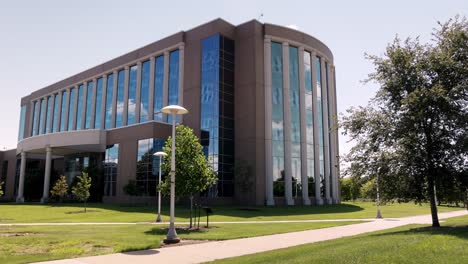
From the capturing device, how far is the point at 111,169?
5016 cm

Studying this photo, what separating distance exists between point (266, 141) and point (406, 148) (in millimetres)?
28761

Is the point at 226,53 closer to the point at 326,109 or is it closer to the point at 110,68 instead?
the point at 326,109

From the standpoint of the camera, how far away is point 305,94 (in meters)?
51.9

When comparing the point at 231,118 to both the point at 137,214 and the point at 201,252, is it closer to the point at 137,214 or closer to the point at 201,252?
the point at 137,214

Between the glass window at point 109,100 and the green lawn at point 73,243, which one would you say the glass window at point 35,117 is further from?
the green lawn at point 73,243

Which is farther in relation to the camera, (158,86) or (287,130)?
(158,86)

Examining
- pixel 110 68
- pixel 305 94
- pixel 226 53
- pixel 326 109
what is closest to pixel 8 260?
pixel 226 53

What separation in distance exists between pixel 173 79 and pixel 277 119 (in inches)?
594

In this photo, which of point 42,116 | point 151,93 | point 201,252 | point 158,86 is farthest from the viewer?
point 42,116

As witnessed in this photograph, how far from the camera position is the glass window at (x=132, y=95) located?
57.1 meters

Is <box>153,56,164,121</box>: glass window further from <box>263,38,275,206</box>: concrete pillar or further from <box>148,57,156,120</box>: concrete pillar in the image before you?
<box>263,38,275,206</box>: concrete pillar

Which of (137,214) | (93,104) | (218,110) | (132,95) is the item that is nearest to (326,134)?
(218,110)

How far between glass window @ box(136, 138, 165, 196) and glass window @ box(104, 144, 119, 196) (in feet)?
15.5

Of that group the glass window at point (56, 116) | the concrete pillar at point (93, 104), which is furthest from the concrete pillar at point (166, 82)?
the glass window at point (56, 116)
